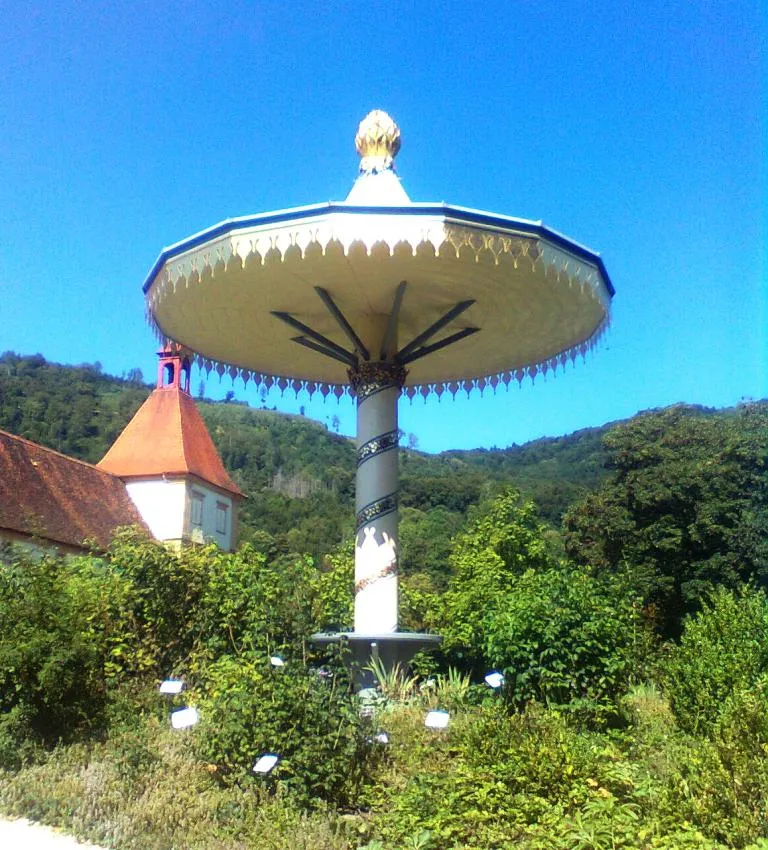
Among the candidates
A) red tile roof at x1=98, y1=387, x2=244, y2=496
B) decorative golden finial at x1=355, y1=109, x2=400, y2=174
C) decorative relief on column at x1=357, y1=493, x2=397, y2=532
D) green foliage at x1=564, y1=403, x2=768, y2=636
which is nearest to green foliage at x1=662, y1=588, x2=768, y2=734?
decorative relief on column at x1=357, y1=493, x2=397, y2=532

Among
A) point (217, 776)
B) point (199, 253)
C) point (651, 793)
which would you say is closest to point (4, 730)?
point (217, 776)

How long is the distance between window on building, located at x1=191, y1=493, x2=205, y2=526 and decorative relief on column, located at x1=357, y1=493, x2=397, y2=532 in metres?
38.3

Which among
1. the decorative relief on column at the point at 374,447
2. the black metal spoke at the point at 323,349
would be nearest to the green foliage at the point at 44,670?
the decorative relief on column at the point at 374,447

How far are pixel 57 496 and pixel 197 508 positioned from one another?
35.1ft

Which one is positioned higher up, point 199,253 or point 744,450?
point 744,450

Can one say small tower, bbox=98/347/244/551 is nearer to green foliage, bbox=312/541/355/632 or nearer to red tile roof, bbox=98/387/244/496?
red tile roof, bbox=98/387/244/496

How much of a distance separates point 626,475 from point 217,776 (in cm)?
2492

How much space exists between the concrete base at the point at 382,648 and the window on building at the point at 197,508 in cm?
3873

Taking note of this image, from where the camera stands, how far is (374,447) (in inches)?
430

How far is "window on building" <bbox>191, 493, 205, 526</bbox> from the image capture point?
159ft

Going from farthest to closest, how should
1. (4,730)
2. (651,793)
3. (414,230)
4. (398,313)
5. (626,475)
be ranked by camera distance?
(626,475)
(398,313)
(414,230)
(4,730)
(651,793)

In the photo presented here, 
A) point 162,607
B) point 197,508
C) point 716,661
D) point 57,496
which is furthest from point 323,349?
point 197,508

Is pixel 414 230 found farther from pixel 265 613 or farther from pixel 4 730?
pixel 4 730

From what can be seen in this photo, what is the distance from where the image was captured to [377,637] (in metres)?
10.0
